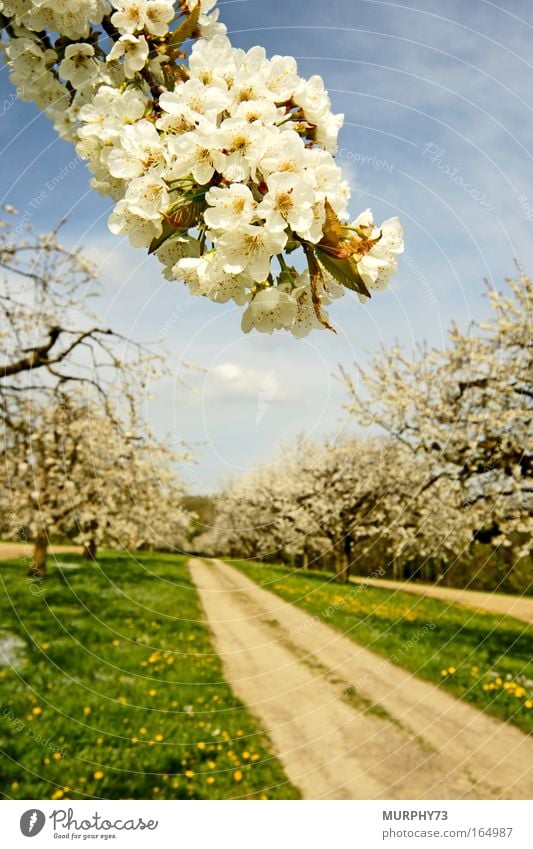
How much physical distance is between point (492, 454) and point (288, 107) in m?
10.3

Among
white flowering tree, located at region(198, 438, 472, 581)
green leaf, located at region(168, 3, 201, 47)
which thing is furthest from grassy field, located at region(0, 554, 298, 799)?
green leaf, located at region(168, 3, 201, 47)

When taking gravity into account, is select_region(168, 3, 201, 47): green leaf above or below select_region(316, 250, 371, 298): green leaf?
above

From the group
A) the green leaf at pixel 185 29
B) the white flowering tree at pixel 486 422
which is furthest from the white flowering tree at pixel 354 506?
the green leaf at pixel 185 29

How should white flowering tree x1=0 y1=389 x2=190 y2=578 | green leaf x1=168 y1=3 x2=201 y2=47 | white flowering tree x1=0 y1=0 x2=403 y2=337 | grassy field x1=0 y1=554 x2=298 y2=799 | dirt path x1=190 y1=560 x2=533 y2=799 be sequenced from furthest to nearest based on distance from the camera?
white flowering tree x1=0 y1=389 x2=190 y2=578 → dirt path x1=190 y1=560 x2=533 y2=799 → grassy field x1=0 y1=554 x2=298 y2=799 → green leaf x1=168 y1=3 x2=201 y2=47 → white flowering tree x1=0 y1=0 x2=403 y2=337

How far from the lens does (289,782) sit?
5.45 meters

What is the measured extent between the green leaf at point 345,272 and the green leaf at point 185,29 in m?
0.98

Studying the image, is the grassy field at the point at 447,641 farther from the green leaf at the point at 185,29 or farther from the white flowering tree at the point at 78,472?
the green leaf at the point at 185,29

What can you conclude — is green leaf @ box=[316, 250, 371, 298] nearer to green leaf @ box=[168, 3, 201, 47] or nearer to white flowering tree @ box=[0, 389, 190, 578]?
green leaf @ box=[168, 3, 201, 47]

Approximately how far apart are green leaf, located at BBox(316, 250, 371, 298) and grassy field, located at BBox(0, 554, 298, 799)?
5.15 meters

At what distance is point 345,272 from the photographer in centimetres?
127

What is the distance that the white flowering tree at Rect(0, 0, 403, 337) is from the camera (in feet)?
3.89

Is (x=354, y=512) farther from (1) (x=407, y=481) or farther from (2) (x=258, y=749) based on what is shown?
(2) (x=258, y=749)

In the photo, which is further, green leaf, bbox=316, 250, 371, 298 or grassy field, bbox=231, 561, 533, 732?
grassy field, bbox=231, 561, 533, 732

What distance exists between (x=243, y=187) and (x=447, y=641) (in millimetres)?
11069
